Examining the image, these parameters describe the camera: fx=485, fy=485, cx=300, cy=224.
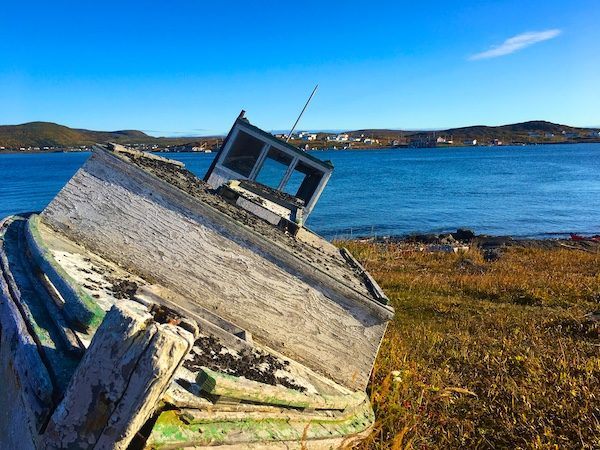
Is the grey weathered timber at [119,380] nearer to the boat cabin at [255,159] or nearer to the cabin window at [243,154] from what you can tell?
the boat cabin at [255,159]

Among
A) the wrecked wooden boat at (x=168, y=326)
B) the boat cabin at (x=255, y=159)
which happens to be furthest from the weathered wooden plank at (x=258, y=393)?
the boat cabin at (x=255, y=159)

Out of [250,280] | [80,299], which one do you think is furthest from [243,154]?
[80,299]

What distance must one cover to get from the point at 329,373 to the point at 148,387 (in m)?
2.48

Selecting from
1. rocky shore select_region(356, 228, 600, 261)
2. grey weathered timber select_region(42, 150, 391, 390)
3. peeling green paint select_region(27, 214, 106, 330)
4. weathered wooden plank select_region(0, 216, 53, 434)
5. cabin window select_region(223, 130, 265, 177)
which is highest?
rocky shore select_region(356, 228, 600, 261)

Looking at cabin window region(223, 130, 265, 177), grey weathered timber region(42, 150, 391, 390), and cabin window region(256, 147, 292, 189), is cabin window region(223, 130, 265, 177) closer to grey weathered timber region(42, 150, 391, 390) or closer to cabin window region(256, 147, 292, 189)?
cabin window region(256, 147, 292, 189)

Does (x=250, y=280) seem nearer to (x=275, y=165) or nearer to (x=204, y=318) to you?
(x=204, y=318)

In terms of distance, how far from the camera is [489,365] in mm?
5887

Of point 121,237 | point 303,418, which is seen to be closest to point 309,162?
point 121,237

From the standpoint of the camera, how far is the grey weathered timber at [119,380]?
1.93 meters

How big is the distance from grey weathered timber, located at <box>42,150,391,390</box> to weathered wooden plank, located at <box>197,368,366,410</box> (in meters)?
0.57

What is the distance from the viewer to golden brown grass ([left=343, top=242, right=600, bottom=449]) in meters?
4.32

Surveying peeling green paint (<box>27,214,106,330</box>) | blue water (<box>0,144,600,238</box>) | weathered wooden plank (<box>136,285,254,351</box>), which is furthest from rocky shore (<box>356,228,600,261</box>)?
peeling green paint (<box>27,214,106,330</box>)

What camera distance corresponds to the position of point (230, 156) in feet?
29.7

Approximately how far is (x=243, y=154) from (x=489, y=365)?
5559 mm
